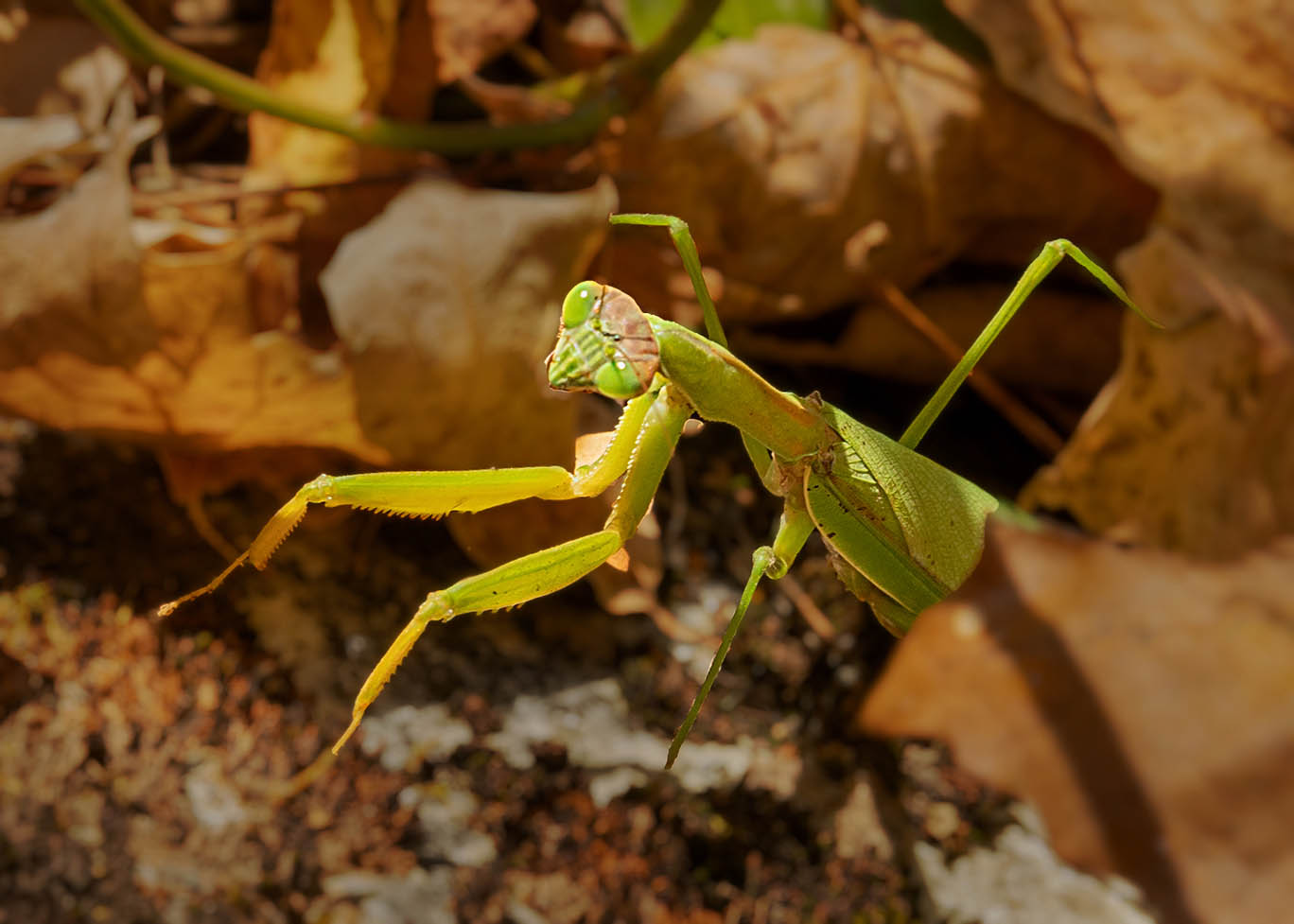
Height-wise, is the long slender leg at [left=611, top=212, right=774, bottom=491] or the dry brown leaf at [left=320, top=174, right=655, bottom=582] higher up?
the long slender leg at [left=611, top=212, right=774, bottom=491]

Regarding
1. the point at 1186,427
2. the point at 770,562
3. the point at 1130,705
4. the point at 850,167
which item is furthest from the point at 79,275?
the point at 1186,427

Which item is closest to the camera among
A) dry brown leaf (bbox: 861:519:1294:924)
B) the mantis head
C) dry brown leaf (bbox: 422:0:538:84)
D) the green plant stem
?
dry brown leaf (bbox: 861:519:1294:924)

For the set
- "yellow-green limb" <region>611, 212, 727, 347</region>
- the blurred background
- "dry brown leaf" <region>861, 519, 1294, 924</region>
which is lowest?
the blurred background

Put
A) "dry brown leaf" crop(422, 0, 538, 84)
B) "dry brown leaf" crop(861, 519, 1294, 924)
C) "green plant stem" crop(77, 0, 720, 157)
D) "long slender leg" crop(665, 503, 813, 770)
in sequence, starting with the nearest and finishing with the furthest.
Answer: "dry brown leaf" crop(861, 519, 1294, 924)
"long slender leg" crop(665, 503, 813, 770)
"green plant stem" crop(77, 0, 720, 157)
"dry brown leaf" crop(422, 0, 538, 84)

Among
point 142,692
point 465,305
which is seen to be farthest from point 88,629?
point 465,305

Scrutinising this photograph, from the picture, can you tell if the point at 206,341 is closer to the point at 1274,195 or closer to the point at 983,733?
the point at 983,733

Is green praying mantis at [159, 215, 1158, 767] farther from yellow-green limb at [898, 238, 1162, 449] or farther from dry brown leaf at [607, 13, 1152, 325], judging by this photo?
dry brown leaf at [607, 13, 1152, 325]

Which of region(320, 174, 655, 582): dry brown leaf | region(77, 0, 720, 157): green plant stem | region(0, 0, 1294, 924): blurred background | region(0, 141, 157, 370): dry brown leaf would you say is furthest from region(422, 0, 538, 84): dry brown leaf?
region(0, 141, 157, 370): dry brown leaf

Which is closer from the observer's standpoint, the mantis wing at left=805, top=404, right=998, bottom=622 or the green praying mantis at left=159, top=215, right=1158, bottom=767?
the green praying mantis at left=159, top=215, right=1158, bottom=767
